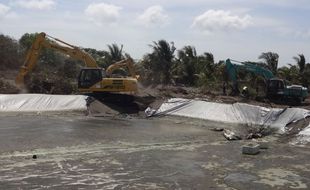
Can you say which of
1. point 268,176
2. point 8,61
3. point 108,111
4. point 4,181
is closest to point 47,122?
point 108,111

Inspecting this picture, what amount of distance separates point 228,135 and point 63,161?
6.50m

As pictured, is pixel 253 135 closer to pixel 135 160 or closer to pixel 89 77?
pixel 135 160

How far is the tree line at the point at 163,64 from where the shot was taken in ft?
119

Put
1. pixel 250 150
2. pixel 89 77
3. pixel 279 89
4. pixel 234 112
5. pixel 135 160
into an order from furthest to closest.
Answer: pixel 279 89 → pixel 89 77 → pixel 234 112 → pixel 250 150 → pixel 135 160

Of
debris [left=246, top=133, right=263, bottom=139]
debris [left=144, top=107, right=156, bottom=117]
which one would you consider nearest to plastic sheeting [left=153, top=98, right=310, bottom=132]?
debris [left=144, top=107, right=156, bottom=117]

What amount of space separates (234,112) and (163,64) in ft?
70.3

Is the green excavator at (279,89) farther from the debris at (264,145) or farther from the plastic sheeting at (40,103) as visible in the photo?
the debris at (264,145)

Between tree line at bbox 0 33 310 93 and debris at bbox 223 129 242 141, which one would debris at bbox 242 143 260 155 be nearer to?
debris at bbox 223 129 242 141

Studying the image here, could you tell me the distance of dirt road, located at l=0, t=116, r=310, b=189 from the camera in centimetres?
925

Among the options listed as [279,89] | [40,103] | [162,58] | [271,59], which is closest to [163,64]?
[162,58]

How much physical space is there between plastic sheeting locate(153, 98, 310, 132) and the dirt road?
1.65 metres

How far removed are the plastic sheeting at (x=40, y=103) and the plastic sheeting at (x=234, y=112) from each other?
350 cm

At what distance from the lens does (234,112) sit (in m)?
19.2

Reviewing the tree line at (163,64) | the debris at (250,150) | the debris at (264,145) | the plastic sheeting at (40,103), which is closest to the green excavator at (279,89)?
the tree line at (163,64)
